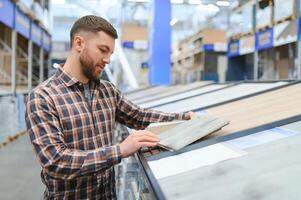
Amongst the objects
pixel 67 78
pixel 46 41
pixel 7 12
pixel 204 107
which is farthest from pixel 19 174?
pixel 46 41

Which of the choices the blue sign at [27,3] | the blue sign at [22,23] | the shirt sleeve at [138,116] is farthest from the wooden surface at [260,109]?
the blue sign at [27,3]

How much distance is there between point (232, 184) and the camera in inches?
44.3

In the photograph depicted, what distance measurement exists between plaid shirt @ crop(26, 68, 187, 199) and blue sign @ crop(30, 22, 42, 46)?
888 cm

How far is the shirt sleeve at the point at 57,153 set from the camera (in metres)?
1.44

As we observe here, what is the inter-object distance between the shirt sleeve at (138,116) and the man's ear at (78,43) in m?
0.49

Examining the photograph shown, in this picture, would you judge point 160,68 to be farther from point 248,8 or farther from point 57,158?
point 57,158

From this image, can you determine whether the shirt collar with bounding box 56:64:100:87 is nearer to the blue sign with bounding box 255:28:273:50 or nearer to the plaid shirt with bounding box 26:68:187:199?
the plaid shirt with bounding box 26:68:187:199

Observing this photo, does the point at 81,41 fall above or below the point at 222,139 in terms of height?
above

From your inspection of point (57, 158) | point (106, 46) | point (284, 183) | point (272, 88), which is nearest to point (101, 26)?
point (106, 46)

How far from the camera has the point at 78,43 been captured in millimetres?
1686

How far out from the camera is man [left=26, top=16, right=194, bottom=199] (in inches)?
57.4

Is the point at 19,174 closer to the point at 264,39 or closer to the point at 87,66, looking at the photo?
the point at 87,66

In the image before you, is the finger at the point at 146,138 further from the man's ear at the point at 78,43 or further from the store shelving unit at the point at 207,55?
the store shelving unit at the point at 207,55

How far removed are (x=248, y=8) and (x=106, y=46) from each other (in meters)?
7.05
